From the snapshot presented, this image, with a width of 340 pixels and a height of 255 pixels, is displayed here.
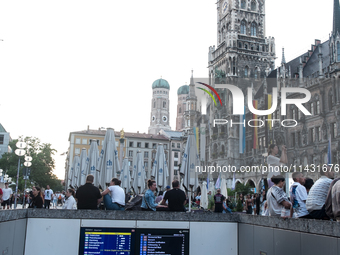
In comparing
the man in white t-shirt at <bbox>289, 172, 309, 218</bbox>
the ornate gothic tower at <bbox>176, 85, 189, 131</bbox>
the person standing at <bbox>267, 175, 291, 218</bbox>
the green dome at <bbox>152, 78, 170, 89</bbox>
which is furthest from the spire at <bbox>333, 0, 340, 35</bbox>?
the green dome at <bbox>152, 78, 170, 89</bbox>

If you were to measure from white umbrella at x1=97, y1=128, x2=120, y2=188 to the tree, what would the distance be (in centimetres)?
4673

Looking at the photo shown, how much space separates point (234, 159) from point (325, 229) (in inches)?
2072

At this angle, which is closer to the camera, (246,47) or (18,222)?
(18,222)

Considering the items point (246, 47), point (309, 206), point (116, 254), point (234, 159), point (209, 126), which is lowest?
point (116, 254)

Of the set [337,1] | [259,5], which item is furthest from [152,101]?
[337,1]

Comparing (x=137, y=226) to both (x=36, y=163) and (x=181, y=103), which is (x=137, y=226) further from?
(x=181, y=103)

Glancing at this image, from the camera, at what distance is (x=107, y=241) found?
8.40 metres

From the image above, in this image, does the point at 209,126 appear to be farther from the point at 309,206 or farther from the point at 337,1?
the point at 309,206

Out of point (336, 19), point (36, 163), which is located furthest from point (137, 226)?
point (36, 163)

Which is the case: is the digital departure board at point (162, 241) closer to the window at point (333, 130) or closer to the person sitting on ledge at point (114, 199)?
the person sitting on ledge at point (114, 199)

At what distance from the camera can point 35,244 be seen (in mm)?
8203

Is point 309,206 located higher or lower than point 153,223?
higher

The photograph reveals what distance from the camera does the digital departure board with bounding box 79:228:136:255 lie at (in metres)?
8.34

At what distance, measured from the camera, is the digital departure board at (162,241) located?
8.47m
